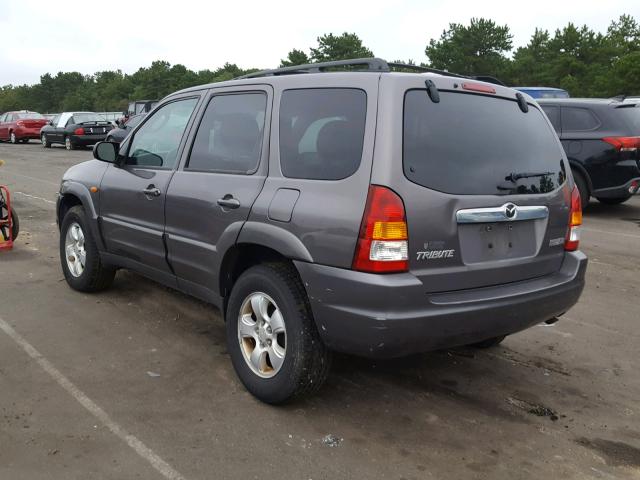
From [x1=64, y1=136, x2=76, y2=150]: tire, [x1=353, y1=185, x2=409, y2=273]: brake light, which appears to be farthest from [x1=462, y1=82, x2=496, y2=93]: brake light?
[x1=64, y1=136, x2=76, y2=150]: tire

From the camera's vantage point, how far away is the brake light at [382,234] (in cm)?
291

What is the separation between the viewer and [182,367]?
3.96 metres

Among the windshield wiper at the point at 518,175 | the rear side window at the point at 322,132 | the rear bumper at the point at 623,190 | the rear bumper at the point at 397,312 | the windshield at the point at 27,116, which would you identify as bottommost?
the rear bumper at the point at 397,312

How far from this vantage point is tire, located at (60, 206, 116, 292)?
207 inches

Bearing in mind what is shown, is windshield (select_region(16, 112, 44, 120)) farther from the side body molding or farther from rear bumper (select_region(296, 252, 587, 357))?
rear bumper (select_region(296, 252, 587, 357))

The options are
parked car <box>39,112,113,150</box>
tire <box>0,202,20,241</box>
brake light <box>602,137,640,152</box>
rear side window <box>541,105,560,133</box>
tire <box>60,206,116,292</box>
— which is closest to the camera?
tire <box>60,206,116,292</box>

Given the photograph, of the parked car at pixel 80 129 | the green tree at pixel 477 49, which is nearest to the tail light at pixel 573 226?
the parked car at pixel 80 129

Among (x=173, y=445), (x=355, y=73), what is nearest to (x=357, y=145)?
(x=355, y=73)

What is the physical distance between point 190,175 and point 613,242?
246 inches

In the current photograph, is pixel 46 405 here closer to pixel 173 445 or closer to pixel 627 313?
pixel 173 445

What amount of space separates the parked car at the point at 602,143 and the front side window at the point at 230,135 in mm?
7747

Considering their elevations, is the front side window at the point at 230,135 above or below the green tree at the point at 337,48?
below

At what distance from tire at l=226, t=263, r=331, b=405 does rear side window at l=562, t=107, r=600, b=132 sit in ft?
27.9

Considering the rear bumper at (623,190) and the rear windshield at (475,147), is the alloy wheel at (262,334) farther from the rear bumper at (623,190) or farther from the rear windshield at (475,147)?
the rear bumper at (623,190)
